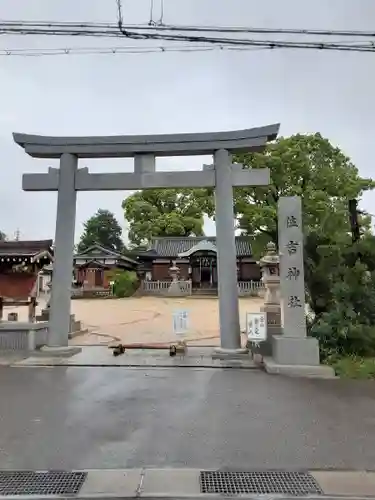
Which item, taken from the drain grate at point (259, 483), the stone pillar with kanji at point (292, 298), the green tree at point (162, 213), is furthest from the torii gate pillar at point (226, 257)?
the green tree at point (162, 213)

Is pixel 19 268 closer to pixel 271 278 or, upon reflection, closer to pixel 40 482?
pixel 271 278

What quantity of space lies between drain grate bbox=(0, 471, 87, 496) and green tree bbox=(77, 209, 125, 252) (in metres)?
63.0

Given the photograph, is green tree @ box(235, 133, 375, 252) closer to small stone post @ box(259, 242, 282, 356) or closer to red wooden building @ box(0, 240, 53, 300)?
small stone post @ box(259, 242, 282, 356)

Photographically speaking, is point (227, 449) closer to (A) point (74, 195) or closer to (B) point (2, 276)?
(A) point (74, 195)

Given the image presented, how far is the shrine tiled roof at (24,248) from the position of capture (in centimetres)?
1098

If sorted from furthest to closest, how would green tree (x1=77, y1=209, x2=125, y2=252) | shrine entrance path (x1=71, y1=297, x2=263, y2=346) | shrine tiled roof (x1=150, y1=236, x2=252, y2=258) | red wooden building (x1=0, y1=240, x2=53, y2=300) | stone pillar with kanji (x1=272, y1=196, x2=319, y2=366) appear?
green tree (x1=77, y1=209, x2=125, y2=252) < shrine tiled roof (x1=150, y1=236, x2=252, y2=258) < shrine entrance path (x1=71, y1=297, x2=263, y2=346) < red wooden building (x1=0, y1=240, x2=53, y2=300) < stone pillar with kanji (x1=272, y1=196, x2=319, y2=366)

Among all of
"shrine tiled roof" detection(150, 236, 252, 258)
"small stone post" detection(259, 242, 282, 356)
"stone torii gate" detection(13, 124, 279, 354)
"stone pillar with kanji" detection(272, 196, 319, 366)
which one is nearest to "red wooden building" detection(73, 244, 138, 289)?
"shrine tiled roof" detection(150, 236, 252, 258)

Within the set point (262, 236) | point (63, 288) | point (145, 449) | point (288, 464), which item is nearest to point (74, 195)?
point (63, 288)

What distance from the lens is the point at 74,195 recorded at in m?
10.1

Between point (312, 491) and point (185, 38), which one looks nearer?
point (312, 491)

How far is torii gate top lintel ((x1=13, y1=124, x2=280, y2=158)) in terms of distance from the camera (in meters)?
9.59

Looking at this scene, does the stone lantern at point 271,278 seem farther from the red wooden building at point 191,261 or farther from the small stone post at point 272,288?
the red wooden building at point 191,261

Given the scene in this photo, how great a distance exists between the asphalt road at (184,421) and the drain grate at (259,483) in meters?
0.18

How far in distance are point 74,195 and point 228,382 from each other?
612 cm
